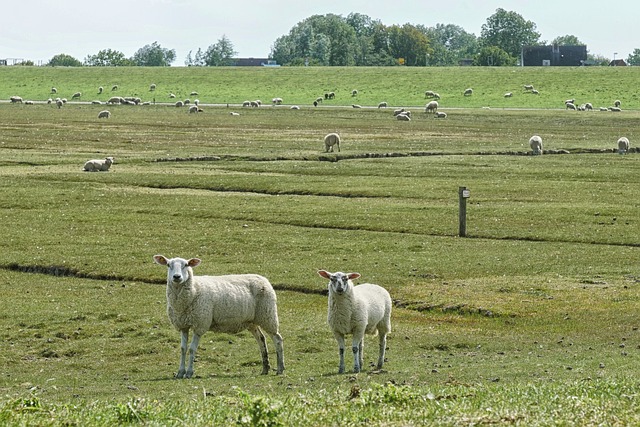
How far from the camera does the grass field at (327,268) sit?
13.5m

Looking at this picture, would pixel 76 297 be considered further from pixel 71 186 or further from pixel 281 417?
pixel 71 186

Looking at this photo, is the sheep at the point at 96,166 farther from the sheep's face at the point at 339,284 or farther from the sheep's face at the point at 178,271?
the sheep's face at the point at 339,284

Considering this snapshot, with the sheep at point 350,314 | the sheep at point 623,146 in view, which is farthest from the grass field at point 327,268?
the sheep at point 623,146

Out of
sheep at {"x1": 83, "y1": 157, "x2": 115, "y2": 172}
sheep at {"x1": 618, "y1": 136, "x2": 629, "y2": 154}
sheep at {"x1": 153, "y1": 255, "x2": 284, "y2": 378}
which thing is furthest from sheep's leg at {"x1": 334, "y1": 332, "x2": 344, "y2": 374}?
sheep at {"x1": 618, "y1": 136, "x2": 629, "y2": 154}

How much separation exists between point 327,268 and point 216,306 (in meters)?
10.4

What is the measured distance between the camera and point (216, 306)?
68.4ft

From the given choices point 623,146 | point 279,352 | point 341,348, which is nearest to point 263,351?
point 279,352

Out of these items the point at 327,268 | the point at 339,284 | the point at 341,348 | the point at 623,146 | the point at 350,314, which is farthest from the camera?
the point at 623,146

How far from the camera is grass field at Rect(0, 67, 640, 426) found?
13508mm

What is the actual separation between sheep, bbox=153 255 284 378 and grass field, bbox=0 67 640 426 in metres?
0.65

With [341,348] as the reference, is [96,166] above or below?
below

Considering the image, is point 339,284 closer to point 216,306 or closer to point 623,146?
point 216,306

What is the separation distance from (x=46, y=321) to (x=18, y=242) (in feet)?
37.1

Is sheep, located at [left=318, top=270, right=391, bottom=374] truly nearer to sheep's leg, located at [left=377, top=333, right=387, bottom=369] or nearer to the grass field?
sheep's leg, located at [left=377, top=333, right=387, bottom=369]
